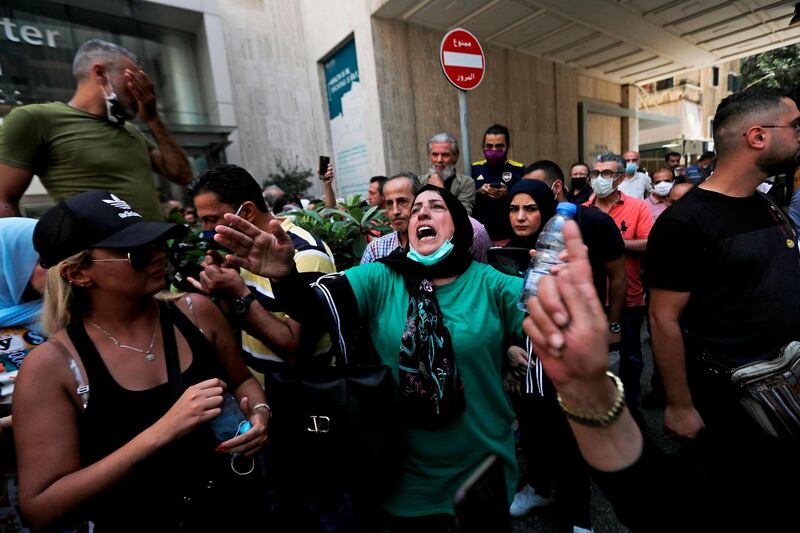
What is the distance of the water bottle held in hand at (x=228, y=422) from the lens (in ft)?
4.61

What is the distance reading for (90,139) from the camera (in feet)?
6.70

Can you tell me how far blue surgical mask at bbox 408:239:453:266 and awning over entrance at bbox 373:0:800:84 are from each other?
7626 millimetres

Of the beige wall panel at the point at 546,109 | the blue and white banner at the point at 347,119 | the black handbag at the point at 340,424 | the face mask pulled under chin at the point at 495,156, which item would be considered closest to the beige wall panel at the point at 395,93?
the blue and white banner at the point at 347,119

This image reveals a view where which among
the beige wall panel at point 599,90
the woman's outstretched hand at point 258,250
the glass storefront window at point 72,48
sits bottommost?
the woman's outstretched hand at point 258,250

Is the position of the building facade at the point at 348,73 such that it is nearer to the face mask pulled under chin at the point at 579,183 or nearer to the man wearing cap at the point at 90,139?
the face mask pulled under chin at the point at 579,183

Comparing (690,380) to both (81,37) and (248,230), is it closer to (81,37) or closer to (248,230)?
(248,230)

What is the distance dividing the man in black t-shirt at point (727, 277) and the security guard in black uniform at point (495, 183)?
6.44 feet

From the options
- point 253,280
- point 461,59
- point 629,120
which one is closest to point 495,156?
point 461,59

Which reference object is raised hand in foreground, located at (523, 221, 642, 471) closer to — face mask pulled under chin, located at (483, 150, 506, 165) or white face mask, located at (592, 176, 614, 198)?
white face mask, located at (592, 176, 614, 198)

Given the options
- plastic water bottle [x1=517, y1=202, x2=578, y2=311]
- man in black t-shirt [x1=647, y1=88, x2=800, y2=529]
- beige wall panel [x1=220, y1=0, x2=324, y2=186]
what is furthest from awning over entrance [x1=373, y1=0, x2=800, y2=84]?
man in black t-shirt [x1=647, y1=88, x2=800, y2=529]

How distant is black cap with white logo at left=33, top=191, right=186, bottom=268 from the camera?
1333 millimetres

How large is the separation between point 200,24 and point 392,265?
15.1 metres

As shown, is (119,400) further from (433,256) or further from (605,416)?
(605,416)

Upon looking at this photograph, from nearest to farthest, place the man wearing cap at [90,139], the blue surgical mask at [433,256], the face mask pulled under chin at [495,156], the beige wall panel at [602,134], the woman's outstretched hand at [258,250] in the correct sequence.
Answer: the woman's outstretched hand at [258,250] < the blue surgical mask at [433,256] < the man wearing cap at [90,139] < the face mask pulled under chin at [495,156] < the beige wall panel at [602,134]
